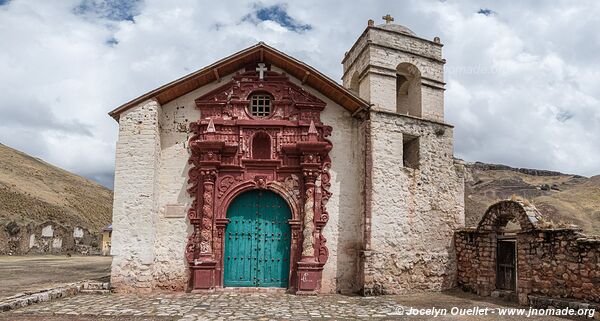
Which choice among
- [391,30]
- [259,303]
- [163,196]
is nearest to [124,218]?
[163,196]

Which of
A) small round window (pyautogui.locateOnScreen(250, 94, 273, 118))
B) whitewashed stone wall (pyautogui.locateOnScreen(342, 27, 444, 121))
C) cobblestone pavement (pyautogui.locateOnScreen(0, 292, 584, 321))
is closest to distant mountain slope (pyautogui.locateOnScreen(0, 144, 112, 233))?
small round window (pyautogui.locateOnScreen(250, 94, 273, 118))

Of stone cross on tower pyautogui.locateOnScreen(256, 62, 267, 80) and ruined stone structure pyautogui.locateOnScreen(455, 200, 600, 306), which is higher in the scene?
stone cross on tower pyautogui.locateOnScreen(256, 62, 267, 80)

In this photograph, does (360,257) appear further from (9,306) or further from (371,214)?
(9,306)

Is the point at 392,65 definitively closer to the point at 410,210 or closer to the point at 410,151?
the point at 410,151

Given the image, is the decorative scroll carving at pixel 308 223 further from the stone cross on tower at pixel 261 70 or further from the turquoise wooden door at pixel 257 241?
the stone cross on tower at pixel 261 70

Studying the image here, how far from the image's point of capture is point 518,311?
9547 millimetres

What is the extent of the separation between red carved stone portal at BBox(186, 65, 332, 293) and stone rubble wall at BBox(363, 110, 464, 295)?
1294mm

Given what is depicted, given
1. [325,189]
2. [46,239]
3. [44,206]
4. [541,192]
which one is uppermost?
[541,192]

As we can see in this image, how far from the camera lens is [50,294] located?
10312 mm

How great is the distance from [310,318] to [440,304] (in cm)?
334

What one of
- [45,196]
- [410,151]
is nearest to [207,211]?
[410,151]

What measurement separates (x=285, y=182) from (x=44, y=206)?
106 ft

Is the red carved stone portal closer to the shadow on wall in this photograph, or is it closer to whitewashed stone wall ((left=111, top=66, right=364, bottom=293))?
whitewashed stone wall ((left=111, top=66, right=364, bottom=293))

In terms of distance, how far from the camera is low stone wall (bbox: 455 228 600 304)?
29.7ft
